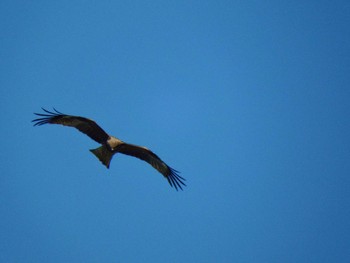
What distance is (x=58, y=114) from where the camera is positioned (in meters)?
13.3

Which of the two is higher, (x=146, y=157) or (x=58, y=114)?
(x=146, y=157)

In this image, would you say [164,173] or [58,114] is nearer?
[58,114]

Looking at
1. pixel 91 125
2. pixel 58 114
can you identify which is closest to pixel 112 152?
pixel 91 125

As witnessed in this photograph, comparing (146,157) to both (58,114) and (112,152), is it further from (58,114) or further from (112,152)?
(58,114)

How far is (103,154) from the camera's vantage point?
13742mm

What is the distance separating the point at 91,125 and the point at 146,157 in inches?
81.8

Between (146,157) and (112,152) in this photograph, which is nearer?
(112,152)

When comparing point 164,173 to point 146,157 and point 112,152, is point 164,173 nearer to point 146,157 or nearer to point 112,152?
point 146,157

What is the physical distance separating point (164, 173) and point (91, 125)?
261 cm

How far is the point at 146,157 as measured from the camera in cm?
1475

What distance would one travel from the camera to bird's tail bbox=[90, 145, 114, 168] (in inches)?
537

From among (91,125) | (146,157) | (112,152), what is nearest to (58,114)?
(91,125)

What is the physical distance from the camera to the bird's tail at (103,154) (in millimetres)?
13641

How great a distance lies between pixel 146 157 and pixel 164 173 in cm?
76
